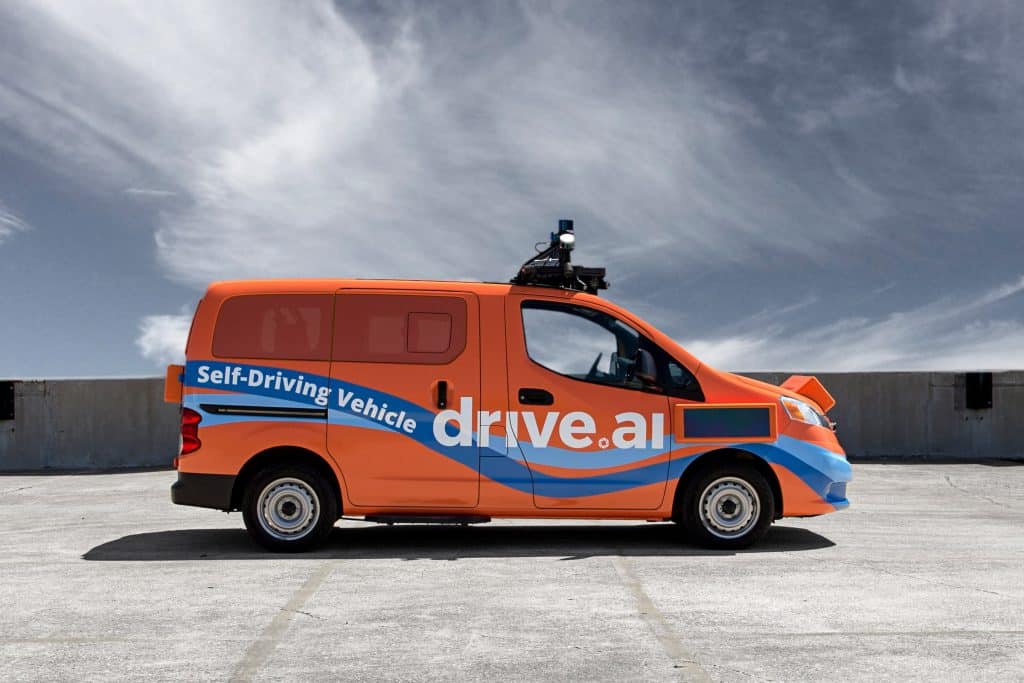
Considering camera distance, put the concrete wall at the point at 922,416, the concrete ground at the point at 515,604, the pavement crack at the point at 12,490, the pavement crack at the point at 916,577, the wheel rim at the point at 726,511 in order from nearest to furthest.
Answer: the concrete ground at the point at 515,604, the pavement crack at the point at 916,577, the wheel rim at the point at 726,511, the pavement crack at the point at 12,490, the concrete wall at the point at 922,416

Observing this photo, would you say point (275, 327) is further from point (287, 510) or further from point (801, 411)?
point (801, 411)

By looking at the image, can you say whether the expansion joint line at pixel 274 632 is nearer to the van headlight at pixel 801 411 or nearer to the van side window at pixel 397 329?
the van side window at pixel 397 329

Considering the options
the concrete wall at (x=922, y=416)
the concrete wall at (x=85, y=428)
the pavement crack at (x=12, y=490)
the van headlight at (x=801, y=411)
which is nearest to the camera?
the van headlight at (x=801, y=411)

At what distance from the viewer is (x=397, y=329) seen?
7.74 metres

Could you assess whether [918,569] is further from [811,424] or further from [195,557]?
[195,557]

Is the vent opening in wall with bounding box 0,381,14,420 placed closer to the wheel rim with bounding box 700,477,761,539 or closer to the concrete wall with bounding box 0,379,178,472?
the concrete wall with bounding box 0,379,178,472

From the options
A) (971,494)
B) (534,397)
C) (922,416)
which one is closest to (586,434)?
(534,397)

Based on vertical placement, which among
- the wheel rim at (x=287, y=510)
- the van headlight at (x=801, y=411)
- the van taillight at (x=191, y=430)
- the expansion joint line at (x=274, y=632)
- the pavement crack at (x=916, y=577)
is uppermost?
the van headlight at (x=801, y=411)

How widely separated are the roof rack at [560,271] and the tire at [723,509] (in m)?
1.81

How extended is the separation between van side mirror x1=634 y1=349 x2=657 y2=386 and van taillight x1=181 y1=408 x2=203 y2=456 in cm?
345

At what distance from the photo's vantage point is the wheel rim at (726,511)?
778cm

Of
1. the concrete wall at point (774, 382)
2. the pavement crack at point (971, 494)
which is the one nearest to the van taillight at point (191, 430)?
the pavement crack at point (971, 494)

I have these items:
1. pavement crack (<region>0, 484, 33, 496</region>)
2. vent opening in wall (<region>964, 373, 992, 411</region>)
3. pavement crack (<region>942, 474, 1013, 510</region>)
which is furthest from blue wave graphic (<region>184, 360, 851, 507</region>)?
vent opening in wall (<region>964, 373, 992, 411</region>)

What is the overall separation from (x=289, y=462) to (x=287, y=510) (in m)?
0.37
